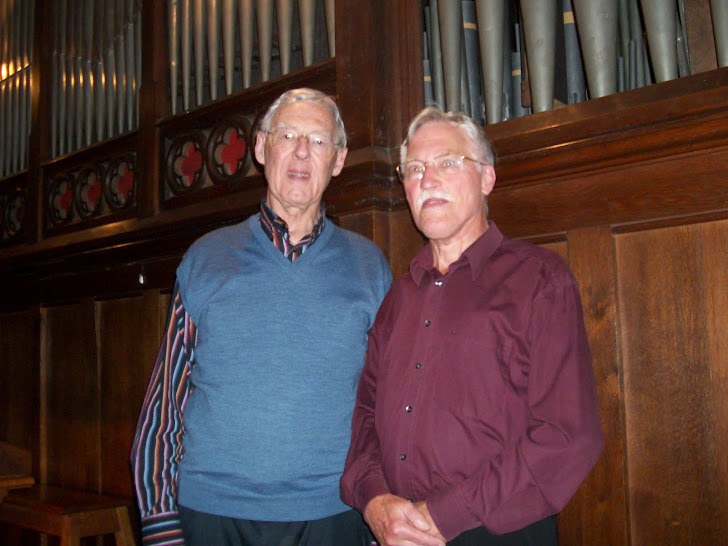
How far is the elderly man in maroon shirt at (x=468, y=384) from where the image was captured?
4.50 feet

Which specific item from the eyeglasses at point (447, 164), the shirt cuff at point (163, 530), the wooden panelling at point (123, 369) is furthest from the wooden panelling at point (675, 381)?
the wooden panelling at point (123, 369)

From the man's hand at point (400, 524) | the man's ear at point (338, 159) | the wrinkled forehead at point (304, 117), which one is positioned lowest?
the man's hand at point (400, 524)

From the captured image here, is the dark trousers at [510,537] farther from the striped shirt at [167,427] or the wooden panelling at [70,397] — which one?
the wooden panelling at [70,397]

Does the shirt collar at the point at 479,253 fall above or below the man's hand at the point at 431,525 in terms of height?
above

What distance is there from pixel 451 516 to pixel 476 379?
0.91ft

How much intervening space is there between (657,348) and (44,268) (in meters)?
3.28

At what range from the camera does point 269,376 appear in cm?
172

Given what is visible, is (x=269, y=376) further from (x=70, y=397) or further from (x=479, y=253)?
(x=70, y=397)

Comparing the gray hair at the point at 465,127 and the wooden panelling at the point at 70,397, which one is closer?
the gray hair at the point at 465,127

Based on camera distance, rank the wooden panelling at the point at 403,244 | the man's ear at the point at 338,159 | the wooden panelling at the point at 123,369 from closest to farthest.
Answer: the man's ear at the point at 338,159, the wooden panelling at the point at 403,244, the wooden panelling at the point at 123,369

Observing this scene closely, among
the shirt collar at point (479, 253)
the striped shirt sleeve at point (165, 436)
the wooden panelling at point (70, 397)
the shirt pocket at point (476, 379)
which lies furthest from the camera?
the wooden panelling at point (70, 397)

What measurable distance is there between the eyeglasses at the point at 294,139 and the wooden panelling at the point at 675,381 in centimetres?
87

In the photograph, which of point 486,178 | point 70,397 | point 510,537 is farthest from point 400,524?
point 70,397

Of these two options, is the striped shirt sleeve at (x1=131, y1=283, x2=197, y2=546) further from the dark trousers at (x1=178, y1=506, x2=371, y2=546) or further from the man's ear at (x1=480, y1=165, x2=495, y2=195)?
the man's ear at (x1=480, y1=165, x2=495, y2=195)
